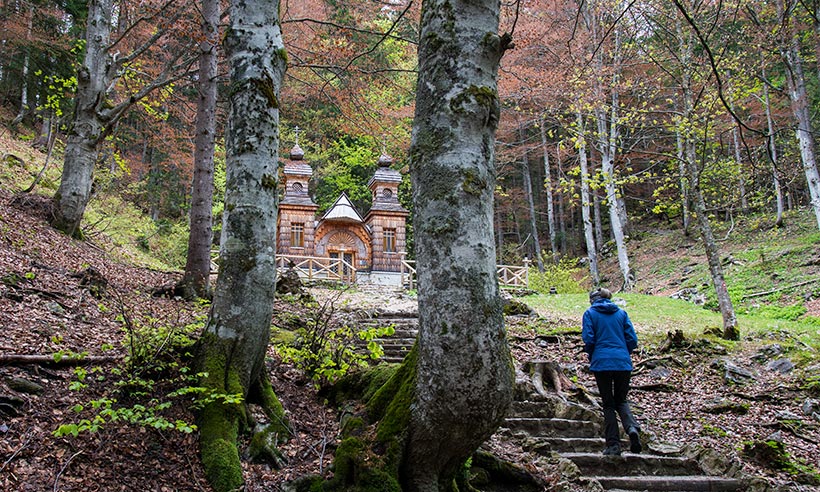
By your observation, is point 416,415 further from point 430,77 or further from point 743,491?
point 743,491

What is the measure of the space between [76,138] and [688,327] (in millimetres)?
12543

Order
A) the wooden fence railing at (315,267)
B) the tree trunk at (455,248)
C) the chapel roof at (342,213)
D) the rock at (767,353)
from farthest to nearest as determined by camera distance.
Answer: the chapel roof at (342,213), the wooden fence railing at (315,267), the rock at (767,353), the tree trunk at (455,248)

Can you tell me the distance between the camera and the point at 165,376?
400cm

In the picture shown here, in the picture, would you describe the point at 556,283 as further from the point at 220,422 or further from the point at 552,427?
the point at 220,422

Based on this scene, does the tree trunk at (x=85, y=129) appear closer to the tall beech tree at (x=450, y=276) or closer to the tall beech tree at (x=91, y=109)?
the tall beech tree at (x=91, y=109)

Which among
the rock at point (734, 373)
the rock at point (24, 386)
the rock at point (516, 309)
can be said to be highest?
the rock at point (24, 386)

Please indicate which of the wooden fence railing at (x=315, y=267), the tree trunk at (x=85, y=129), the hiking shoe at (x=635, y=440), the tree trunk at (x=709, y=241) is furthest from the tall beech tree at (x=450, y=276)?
the wooden fence railing at (x=315, y=267)

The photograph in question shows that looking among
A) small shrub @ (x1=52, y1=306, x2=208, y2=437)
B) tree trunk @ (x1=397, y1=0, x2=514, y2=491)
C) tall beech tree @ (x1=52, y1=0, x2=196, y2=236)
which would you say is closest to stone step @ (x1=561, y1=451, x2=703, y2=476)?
tree trunk @ (x1=397, y1=0, x2=514, y2=491)

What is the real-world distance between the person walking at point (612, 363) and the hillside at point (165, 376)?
0.69 meters

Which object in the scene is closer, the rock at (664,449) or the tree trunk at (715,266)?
the rock at (664,449)

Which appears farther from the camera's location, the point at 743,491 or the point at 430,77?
the point at 743,491

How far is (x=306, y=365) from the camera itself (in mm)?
5258

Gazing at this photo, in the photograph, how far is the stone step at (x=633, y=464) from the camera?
4.79 meters

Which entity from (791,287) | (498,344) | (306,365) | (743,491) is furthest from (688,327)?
(498,344)
